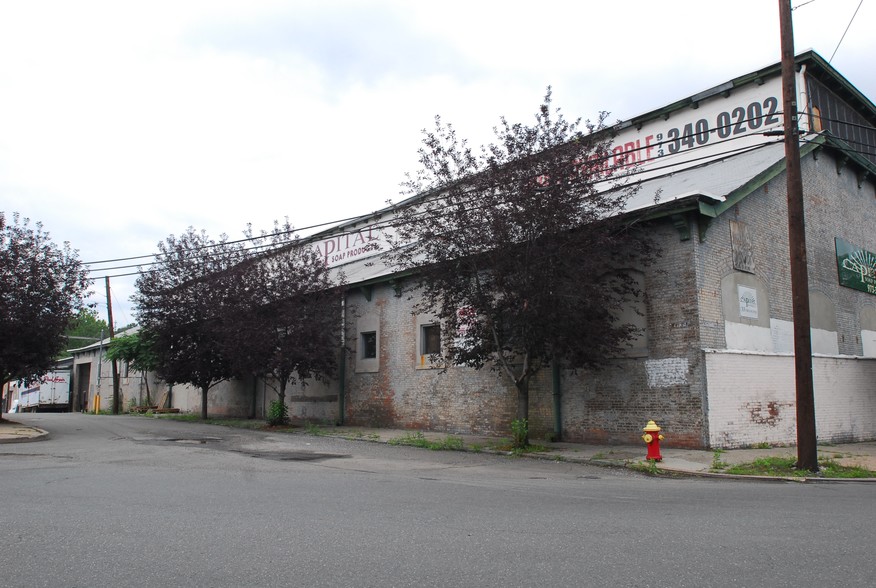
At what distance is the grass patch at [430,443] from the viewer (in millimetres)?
16598

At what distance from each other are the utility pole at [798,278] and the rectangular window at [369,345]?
1464 centimetres

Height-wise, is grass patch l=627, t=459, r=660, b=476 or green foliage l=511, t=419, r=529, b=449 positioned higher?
green foliage l=511, t=419, r=529, b=449

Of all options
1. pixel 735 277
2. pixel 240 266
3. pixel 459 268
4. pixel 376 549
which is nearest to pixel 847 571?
pixel 376 549

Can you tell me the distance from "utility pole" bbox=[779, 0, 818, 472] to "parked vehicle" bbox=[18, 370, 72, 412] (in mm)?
47395

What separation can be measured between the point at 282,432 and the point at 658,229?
1318cm

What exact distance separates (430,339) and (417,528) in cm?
1534

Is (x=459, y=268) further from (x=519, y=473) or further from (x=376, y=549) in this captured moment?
(x=376, y=549)

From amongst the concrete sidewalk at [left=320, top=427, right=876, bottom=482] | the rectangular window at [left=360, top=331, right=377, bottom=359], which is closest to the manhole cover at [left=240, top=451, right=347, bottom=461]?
the concrete sidewalk at [left=320, top=427, right=876, bottom=482]

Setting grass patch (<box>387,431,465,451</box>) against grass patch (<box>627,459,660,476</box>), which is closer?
grass patch (<box>627,459,660,476</box>)

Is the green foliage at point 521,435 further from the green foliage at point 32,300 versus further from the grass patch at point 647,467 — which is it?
the green foliage at point 32,300

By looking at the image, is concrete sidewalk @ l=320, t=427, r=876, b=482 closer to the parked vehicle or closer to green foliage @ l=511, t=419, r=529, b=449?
green foliage @ l=511, t=419, r=529, b=449

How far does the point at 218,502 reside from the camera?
27.4 feet

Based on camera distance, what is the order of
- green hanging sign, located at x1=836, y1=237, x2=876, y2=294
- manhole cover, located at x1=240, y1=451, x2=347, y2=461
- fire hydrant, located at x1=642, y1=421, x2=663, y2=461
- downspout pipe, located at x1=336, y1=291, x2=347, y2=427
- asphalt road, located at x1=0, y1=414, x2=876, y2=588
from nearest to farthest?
asphalt road, located at x1=0, y1=414, x2=876, y2=588, fire hydrant, located at x1=642, y1=421, x2=663, y2=461, manhole cover, located at x1=240, y1=451, x2=347, y2=461, green hanging sign, located at x1=836, y1=237, x2=876, y2=294, downspout pipe, located at x1=336, y1=291, x2=347, y2=427

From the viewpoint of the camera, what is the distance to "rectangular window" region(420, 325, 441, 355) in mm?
21830
